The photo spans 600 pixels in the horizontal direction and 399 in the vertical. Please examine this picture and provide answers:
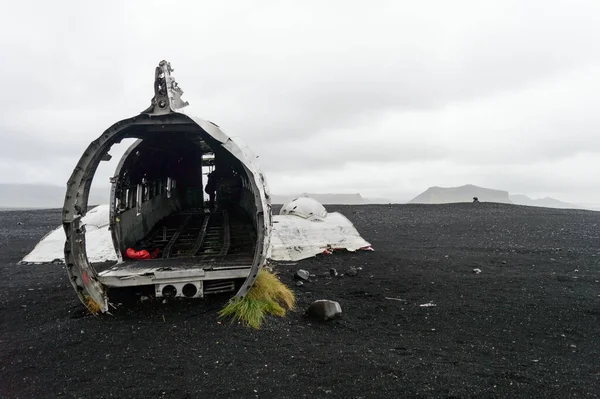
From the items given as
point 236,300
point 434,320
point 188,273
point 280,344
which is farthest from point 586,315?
point 188,273

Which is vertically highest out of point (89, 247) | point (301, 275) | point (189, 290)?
→ point (89, 247)

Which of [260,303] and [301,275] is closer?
[260,303]

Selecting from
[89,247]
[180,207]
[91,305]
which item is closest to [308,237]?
[180,207]

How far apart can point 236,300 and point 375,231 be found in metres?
9.77

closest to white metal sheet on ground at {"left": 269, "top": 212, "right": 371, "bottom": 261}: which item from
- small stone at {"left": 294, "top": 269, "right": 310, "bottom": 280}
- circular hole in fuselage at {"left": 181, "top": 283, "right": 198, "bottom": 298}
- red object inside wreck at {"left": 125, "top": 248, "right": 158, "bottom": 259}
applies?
small stone at {"left": 294, "top": 269, "right": 310, "bottom": 280}

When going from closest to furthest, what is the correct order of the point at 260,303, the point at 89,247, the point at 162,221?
the point at 260,303 → the point at 89,247 → the point at 162,221

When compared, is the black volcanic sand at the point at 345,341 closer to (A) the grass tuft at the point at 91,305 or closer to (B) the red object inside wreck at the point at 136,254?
(A) the grass tuft at the point at 91,305

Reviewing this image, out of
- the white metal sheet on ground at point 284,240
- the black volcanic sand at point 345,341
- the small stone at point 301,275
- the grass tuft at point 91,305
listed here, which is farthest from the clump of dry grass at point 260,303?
the white metal sheet on ground at point 284,240

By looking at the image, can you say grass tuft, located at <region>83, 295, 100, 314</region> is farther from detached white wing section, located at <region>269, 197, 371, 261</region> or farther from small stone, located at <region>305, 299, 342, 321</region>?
detached white wing section, located at <region>269, 197, 371, 261</region>

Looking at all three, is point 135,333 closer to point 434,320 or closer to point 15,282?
point 434,320

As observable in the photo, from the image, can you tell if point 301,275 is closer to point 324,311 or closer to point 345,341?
point 324,311

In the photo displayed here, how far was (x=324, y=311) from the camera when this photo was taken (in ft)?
18.7

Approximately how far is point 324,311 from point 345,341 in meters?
0.74

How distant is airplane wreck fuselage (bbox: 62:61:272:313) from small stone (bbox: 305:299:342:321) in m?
0.98
